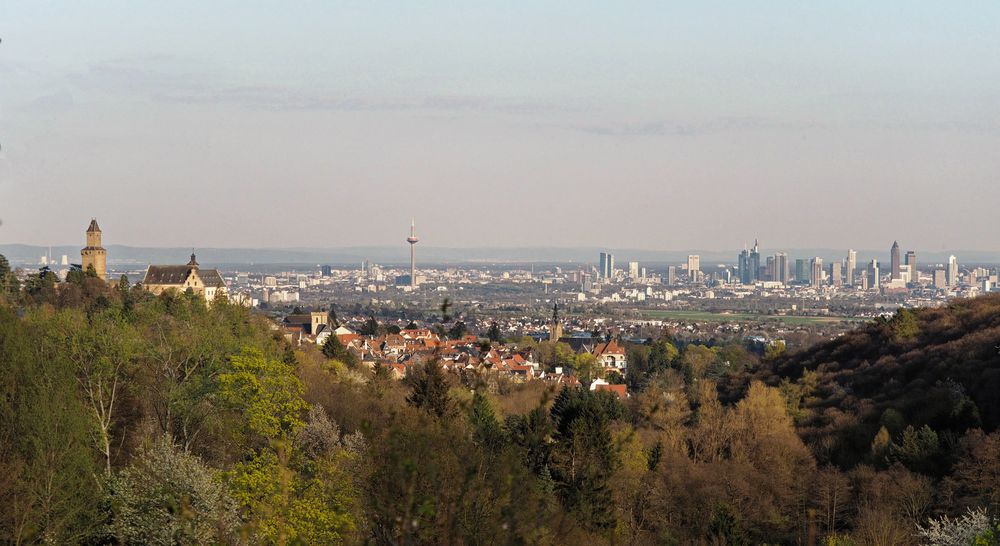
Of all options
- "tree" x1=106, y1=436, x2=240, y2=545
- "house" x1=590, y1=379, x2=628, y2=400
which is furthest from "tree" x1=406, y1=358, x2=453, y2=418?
"house" x1=590, y1=379, x2=628, y2=400

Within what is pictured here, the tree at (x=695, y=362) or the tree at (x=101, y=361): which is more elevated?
the tree at (x=101, y=361)

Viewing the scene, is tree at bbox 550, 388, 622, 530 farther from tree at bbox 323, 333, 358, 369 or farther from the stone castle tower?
the stone castle tower

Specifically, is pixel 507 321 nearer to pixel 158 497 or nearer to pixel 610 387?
pixel 610 387

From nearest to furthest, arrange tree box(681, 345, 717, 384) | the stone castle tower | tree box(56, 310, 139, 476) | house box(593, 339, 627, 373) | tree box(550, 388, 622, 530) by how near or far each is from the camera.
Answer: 1. tree box(550, 388, 622, 530)
2. tree box(56, 310, 139, 476)
3. tree box(681, 345, 717, 384)
4. the stone castle tower
5. house box(593, 339, 627, 373)

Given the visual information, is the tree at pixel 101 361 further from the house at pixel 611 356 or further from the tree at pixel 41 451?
the house at pixel 611 356

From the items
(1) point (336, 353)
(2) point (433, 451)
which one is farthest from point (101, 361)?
(1) point (336, 353)

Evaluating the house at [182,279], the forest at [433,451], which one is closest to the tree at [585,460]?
the forest at [433,451]
